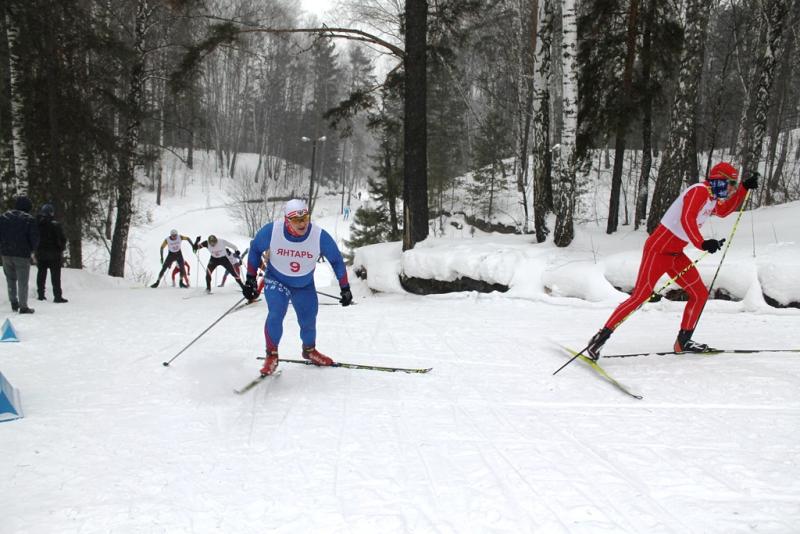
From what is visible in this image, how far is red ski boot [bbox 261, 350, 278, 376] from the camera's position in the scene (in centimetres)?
487

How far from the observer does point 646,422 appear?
3672 mm

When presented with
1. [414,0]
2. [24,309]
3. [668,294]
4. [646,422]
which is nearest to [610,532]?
[646,422]

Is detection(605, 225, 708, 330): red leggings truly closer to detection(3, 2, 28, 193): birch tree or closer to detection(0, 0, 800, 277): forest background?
detection(0, 0, 800, 277): forest background

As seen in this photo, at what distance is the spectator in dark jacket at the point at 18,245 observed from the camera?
27.1 feet

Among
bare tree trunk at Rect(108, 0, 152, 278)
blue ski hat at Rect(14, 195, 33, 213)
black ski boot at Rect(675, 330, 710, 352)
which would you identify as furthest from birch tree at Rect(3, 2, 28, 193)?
black ski boot at Rect(675, 330, 710, 352)

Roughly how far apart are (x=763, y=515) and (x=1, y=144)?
15.8 m

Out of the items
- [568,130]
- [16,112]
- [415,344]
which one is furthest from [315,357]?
[16,112]

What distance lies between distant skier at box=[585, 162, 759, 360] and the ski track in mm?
379

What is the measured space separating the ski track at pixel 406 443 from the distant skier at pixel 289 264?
58 cm

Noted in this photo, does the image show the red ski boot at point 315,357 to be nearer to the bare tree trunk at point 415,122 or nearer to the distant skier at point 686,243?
the distant skier at point 686,243

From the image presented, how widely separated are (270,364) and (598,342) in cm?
328

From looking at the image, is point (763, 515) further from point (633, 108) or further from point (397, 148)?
point (397, 148)

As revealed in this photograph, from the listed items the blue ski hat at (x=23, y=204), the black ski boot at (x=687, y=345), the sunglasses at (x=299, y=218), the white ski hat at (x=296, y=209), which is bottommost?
the black ski boot at (x=687, y=345)

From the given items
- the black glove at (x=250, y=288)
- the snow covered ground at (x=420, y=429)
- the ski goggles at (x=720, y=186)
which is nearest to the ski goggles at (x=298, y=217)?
the black glove at (x=250, y=288)
